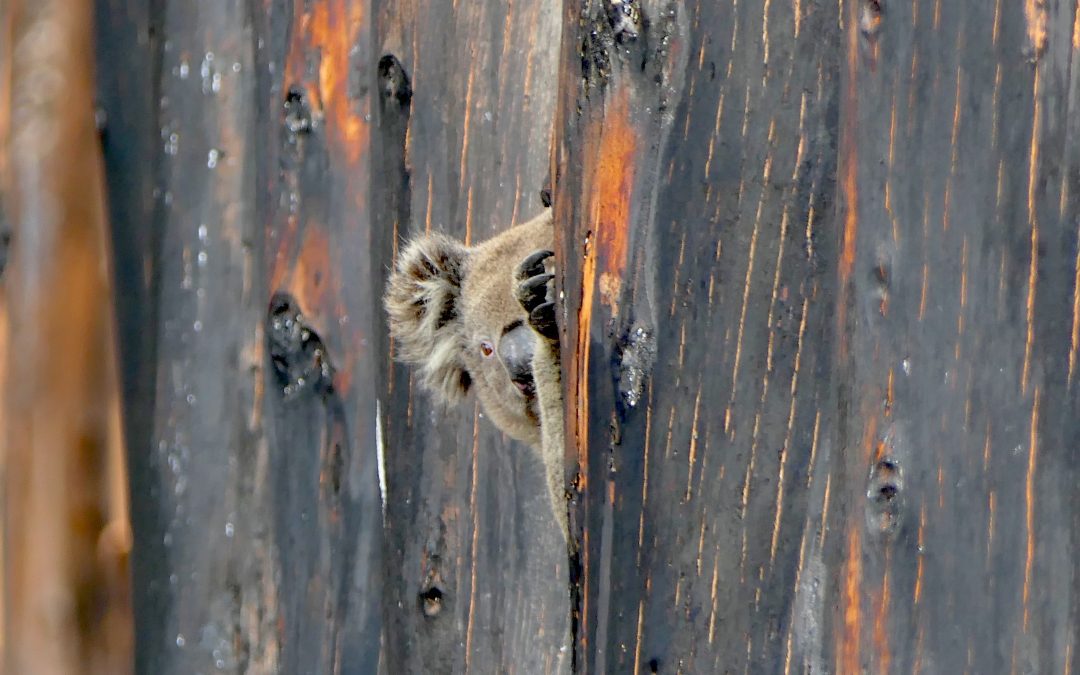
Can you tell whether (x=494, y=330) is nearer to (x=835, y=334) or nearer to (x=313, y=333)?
(x=313, y=333)

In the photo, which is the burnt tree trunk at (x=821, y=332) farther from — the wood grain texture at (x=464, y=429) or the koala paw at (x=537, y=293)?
the wood grain texture at (x=464, y=429)

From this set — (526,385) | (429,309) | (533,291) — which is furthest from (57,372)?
(533,291)

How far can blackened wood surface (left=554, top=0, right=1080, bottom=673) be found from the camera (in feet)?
3.96

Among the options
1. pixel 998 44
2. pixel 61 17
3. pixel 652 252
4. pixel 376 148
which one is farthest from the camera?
pixel 61 17

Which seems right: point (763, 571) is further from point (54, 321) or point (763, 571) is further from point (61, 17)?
point (61, 17)

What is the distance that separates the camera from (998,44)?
121cm

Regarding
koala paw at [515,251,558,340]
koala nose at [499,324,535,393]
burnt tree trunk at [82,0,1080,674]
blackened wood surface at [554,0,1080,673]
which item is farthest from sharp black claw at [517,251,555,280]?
blackened wood surface at [554,0,1080,673]

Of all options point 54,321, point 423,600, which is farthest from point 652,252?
point 54,321

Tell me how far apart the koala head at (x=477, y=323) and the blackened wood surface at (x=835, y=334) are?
36.7 inches

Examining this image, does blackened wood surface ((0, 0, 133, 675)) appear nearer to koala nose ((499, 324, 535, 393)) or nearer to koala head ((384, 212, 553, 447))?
koala head ((384, 212, 553, 447))

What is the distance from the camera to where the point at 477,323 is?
2.77 meters

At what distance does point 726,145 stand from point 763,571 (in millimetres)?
525

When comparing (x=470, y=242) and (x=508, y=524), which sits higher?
(x=470, y=242)

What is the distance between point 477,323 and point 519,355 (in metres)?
0.37
